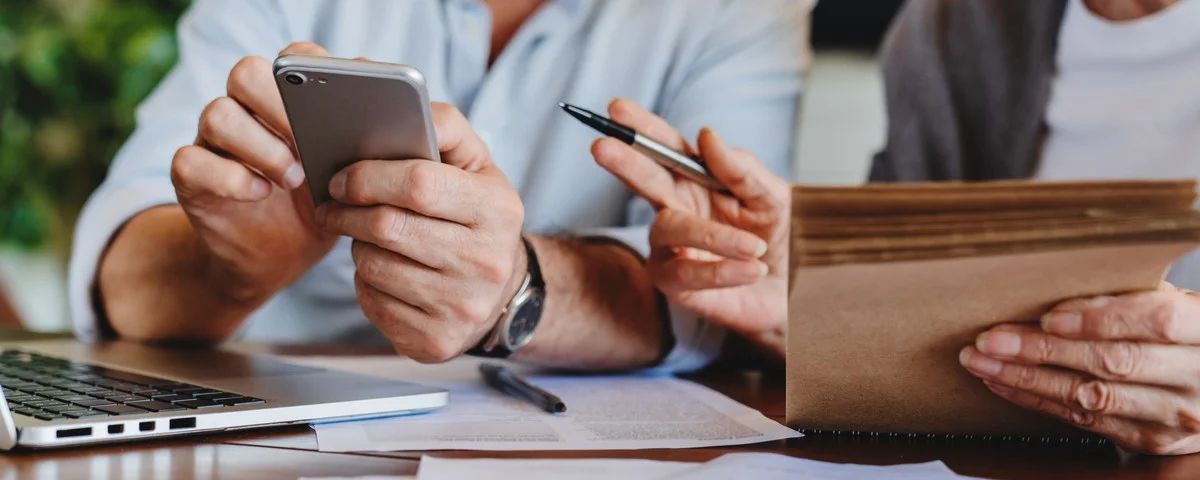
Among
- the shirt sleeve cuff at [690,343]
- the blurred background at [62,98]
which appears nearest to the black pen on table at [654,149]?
the shirt sleeve cuff at [690,343]

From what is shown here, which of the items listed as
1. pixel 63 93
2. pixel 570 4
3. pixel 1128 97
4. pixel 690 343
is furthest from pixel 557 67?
pixel 63 93

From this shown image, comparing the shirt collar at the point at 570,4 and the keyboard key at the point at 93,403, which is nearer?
the keyboard key at the point at 93,403

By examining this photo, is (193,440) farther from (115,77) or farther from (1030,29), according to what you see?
(115,77)

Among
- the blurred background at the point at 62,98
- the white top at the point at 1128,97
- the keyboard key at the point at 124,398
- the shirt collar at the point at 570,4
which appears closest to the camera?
the keyboard key at the point at 124,398

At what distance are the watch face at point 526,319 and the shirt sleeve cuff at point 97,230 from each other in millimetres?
428

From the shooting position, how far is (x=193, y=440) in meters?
0.55

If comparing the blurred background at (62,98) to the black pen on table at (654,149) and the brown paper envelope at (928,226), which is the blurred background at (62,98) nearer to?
the black pen on table at (654,149)

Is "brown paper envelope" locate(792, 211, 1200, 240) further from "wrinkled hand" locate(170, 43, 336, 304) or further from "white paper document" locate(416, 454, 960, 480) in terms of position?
"wrinkled hand" locate(170, 43, 336, 304)

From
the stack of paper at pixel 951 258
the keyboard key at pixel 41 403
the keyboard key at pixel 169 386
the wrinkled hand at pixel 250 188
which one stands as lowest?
the keyboard key at pixel 41 403

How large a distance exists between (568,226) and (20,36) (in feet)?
6.05

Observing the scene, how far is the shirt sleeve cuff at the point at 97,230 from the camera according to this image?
95 centimetres

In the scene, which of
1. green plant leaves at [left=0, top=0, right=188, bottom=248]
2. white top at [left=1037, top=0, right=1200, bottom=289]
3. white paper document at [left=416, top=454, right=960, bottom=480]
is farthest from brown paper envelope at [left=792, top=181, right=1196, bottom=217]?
green plant leaves at [left=0, top=0, right=188, bottom=248]

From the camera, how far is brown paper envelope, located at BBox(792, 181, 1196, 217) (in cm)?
49

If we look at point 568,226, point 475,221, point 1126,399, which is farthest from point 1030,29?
point 475,221
